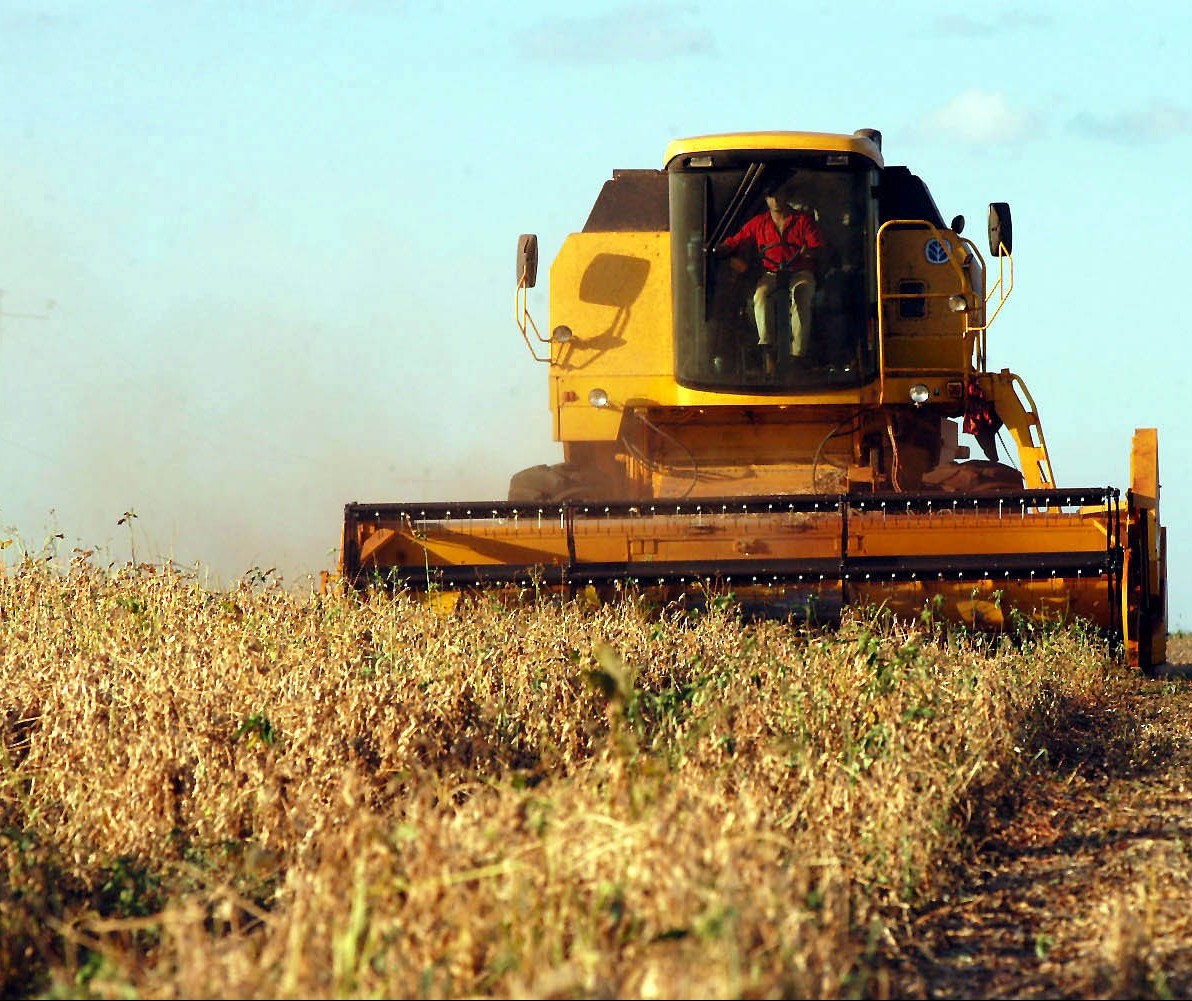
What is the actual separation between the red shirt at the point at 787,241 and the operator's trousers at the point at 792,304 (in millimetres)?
62

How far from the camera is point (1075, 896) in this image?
4.26m

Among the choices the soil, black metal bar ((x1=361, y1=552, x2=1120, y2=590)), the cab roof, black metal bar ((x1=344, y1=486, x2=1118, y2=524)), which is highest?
the cab roof

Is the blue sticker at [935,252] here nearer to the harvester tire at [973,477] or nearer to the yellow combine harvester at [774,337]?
the yellow combine harvester at [774,337]

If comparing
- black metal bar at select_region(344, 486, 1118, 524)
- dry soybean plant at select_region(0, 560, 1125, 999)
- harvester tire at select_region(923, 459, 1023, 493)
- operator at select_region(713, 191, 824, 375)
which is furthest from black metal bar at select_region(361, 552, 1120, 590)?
operator at select_region(713, 191, 824, 375)

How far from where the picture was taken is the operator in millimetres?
10016

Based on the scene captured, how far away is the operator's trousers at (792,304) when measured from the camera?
32.8 ft

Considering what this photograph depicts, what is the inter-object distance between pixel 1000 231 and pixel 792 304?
1.24 meters

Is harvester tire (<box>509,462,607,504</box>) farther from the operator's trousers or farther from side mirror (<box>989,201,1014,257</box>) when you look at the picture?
side mirror (<box>989,201,1014,257</box>)

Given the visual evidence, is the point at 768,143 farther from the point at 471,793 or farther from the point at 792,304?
the point at 471,793

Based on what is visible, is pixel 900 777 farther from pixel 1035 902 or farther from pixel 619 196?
pixel 619 196

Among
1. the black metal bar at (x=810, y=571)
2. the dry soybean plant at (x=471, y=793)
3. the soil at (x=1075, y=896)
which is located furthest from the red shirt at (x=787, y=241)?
the soil at (x=1075, y=896)

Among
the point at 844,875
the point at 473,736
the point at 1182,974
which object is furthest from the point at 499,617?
the point at 1182,974

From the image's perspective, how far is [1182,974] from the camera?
3533 mm

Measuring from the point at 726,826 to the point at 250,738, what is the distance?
174cm
